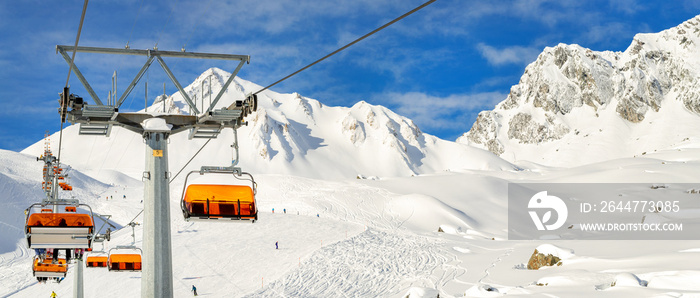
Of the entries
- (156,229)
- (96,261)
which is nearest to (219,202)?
(156,229)

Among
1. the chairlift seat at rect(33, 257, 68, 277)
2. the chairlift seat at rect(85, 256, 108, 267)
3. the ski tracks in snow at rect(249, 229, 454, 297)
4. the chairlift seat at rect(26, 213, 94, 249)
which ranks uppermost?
the chairlift seat at rect(26, 213, 94, 249)

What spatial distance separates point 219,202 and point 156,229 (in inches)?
73.7

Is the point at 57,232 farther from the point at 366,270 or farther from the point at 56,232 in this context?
the point at 366,270

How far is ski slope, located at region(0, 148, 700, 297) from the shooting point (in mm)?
25469

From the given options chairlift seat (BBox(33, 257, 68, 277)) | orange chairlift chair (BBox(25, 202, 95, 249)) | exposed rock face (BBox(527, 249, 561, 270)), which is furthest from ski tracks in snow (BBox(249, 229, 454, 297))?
orange chairlift chair (BBox(25, 202, 95, 249))

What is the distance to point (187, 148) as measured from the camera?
177125 millimetres

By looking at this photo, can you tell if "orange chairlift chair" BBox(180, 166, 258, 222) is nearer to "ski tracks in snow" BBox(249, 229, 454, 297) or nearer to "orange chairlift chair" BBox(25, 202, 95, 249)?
"orange chairlift chair" BBox(25, 202, 95, 249)

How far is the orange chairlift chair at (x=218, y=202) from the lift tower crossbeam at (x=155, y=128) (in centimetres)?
96

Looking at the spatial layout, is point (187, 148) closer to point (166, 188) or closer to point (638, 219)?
point (638, 219)

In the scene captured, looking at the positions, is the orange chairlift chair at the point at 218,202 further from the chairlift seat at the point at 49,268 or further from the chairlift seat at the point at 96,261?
the chairlift seat at the point at 96,261

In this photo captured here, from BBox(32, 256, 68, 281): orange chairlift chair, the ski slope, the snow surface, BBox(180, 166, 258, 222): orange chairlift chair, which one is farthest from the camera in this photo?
the snow surface

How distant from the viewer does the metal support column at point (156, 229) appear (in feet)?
29.3

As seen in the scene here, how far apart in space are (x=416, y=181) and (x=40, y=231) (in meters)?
85.9

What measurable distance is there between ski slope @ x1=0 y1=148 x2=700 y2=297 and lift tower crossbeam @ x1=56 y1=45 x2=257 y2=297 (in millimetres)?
16626
